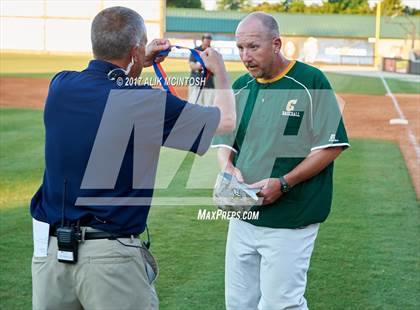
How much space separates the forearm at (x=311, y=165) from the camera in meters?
4.57

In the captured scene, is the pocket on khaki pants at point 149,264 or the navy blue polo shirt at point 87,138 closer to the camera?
the navy blue polo shirt at point 87,138

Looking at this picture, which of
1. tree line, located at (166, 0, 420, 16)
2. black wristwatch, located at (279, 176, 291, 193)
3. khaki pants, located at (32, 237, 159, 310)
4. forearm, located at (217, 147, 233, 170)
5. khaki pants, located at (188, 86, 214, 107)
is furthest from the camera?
tree line, located at (166, 0, 420, 16)

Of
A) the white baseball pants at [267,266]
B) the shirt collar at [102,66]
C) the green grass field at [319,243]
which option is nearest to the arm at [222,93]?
the shirt collar at [102,66]

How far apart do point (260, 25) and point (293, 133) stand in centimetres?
71

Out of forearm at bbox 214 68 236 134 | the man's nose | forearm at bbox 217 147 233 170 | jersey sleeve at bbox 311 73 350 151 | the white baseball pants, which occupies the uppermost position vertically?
the man's nose

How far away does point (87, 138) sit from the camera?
354 cm

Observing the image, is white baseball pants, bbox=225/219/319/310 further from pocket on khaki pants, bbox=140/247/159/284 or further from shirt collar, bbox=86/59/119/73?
shirt collar, bbox=86/59/119/73

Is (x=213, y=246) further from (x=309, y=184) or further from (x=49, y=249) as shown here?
(x=49, y=249)

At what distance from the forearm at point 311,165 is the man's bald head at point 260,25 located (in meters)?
0.79

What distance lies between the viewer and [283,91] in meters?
4.66

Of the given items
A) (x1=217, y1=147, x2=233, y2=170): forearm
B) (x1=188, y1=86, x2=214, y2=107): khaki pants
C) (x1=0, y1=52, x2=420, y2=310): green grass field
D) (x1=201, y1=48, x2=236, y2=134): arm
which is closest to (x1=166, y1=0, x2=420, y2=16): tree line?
(x1=188, y1=86, x2=214, y2=107): khaki pants

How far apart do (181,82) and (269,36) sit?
1276 mm

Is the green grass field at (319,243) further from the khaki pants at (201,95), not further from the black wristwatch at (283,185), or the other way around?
the black wristwatch at (283,185)

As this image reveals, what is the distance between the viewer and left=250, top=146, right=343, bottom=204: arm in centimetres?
457
